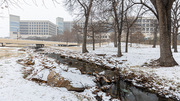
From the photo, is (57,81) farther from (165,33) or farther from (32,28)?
(32,28)

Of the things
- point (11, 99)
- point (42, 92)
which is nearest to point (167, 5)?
point (42, 92)

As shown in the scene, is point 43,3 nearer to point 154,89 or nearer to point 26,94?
point 26,94

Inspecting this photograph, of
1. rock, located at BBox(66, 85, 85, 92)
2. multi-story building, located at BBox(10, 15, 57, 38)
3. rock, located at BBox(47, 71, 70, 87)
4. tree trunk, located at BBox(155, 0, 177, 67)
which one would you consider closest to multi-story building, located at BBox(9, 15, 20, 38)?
multi-story building, located at BBox(10, 15, 57, 38)

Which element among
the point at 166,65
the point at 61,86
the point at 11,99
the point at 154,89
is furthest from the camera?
the point at 166,65

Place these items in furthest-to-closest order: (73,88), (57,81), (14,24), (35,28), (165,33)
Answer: (35,28), (14,24), (165,33), (57,81), (73,88)

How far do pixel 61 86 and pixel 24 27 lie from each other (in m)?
141

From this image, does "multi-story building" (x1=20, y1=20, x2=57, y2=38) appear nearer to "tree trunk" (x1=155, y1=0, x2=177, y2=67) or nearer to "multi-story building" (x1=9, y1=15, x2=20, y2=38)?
"multi-story building" (x1=9, y1=15, x2=20, y2=38)

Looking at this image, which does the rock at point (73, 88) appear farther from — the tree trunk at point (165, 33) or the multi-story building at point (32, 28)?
the multi-story building at point (32, 28)

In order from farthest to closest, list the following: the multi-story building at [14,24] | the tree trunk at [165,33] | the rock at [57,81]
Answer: the multi-story building at [14,24] → the tree trunk at [165,33] → the rock at [57,81]

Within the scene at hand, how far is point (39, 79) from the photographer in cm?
418

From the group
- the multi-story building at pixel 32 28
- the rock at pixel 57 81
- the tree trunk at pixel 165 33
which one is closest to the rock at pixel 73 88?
the rock at pixel 57 81

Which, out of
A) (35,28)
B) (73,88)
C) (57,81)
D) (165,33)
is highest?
(35,28)

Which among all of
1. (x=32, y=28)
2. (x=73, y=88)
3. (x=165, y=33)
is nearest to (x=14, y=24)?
(x=32, y=28)

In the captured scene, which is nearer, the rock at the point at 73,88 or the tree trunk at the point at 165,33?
the rock at the point at 73,88
